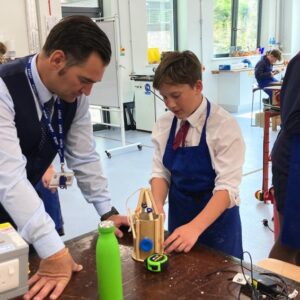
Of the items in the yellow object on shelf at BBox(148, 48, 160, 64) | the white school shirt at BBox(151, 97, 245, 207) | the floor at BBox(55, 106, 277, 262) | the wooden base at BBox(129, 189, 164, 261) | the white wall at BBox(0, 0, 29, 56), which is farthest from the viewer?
the yellow object on shelf at BBox(148, 48, 160, 64)

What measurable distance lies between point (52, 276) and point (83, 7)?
535 cm

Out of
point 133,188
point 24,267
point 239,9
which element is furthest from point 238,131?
point 239,9

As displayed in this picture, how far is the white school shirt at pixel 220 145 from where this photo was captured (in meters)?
1.30

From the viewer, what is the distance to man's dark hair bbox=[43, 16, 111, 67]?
3.40 feet

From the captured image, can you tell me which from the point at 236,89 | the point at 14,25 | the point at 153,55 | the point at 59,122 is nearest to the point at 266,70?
the point at 236,89

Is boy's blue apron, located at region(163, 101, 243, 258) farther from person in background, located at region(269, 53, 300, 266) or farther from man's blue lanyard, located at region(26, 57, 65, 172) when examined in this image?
man's blue lanyard, located at region(26, 57, 65, 172)

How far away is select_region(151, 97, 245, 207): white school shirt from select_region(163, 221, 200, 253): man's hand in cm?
19

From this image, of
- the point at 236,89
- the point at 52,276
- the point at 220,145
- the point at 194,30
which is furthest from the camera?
the point at 236,89

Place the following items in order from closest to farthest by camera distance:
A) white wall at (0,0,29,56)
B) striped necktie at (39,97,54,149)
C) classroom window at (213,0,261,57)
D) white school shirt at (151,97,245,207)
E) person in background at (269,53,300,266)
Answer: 1. striped necktie at (39,97,54,149)
2. white school shirt at (151,97,245,207)
3. person in background at (269,53,300,266)
4. white wall at (0,0,29,56)
5. classroom window at (213,0,261,57)

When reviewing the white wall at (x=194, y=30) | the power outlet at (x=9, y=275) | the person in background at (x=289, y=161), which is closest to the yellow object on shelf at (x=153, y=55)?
the white wall at (x=194, y=30)

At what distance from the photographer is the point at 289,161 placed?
159 cm

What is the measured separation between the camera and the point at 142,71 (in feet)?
20.3

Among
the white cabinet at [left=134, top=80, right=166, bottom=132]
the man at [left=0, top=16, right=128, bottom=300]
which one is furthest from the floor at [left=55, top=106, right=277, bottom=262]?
the man at [left=0, top=16, right=128, bottom=300]

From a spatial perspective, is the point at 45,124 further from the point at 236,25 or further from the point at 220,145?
the point at 236,25
